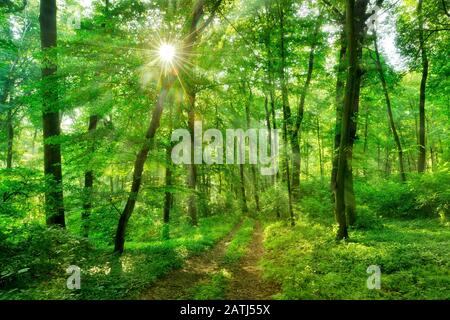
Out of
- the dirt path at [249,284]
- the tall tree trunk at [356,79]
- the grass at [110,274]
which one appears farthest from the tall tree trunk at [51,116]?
the tall tree trunk at [356,79]

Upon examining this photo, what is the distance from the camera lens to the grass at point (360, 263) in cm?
634

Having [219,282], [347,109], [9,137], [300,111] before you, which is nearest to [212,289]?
[219,282]

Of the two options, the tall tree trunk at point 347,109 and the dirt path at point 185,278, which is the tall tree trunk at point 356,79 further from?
the dirt path at point 185,278

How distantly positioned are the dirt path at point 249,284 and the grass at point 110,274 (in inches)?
75.8

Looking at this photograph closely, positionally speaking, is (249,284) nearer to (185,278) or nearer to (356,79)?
(185,278)

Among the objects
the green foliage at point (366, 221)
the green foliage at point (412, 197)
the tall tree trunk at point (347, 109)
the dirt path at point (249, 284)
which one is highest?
the tall tree trunk at point (347, 109)

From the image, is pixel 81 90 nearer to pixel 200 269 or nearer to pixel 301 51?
pixel 200 269

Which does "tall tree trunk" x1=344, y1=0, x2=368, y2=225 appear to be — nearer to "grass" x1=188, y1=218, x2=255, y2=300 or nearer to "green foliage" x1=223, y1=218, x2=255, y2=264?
"green foliage" x1=223, y1=218, x2=255, y2=264

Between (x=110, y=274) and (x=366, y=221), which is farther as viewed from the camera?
(x=366, y=221)

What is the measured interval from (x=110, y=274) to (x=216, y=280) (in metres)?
2.76

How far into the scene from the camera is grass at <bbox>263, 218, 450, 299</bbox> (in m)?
6.34

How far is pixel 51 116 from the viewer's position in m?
10.8

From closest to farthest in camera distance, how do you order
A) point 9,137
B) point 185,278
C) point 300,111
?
point 185,278 → point 300,111 → point 9,137

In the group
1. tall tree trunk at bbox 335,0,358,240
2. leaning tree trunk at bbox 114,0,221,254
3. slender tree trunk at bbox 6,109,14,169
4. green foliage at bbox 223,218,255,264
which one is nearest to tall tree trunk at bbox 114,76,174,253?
leaning tree trunk at bbox 114,0,221,254
